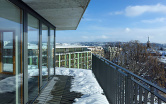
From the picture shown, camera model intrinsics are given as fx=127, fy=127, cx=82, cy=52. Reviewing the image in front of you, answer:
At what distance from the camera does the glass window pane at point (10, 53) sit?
1.89 m

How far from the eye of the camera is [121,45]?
898 inches

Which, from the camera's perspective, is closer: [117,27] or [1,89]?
[1,89]

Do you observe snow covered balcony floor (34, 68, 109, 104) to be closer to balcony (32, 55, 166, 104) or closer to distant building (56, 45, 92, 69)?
balcony (32, 55, 166, 104)

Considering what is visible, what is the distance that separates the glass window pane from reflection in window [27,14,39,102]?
0.49 meters

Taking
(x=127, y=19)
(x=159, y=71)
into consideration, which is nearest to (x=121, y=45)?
(x=159, y=71)

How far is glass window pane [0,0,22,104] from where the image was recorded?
1895 millimetres

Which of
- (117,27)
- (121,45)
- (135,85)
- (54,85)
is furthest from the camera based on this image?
(117,27)

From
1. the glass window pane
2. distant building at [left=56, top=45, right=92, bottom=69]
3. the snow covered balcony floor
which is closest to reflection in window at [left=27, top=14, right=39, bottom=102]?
the snow covered balcony floor

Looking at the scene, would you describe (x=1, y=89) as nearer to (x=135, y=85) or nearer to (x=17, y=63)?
(x=17, y=63)

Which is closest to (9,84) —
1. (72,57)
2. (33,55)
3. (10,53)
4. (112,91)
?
(10,53)

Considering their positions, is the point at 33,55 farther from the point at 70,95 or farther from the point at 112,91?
the point at 112,91

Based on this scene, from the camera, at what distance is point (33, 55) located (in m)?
3.14

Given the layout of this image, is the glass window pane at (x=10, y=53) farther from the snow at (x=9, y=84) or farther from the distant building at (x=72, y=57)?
the distant building at (x=72, y=57)

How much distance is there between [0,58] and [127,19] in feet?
202
